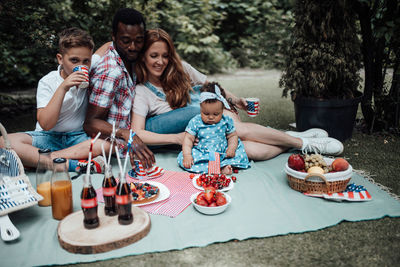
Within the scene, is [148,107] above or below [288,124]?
above

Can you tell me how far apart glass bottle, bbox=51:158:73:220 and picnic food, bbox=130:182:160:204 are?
0.45 meters

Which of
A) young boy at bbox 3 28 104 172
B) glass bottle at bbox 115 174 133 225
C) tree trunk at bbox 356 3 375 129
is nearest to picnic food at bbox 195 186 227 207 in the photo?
glass bottle at bbox 115 174 133 225

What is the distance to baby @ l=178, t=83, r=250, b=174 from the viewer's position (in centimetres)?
317

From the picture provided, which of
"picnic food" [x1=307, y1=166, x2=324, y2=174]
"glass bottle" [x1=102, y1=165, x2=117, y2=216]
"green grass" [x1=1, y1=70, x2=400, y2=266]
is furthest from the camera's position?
"picnic food" [x1=307, y1=166, x2=324, y2=174]

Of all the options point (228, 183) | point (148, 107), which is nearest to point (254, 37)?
point (148, 107)

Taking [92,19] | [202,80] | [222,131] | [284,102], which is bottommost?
[284,102]

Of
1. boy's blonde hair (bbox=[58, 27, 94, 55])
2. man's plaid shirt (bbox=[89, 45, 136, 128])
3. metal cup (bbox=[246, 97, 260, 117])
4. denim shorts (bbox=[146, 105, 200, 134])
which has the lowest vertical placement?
denim shorts (bbox=[146, 105, 200, 134])

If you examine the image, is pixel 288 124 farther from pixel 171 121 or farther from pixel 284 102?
pixel 171 121

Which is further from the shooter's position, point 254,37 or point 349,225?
point 254,37

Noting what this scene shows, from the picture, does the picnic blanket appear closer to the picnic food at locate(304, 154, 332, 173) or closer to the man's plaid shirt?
the picnic food at locate(304, 154, 332, 173)

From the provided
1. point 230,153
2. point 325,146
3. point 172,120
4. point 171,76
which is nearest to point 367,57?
point 325,146

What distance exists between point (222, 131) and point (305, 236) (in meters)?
1.38

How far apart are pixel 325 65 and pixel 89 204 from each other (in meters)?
3.19

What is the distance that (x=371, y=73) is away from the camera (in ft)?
14.1
